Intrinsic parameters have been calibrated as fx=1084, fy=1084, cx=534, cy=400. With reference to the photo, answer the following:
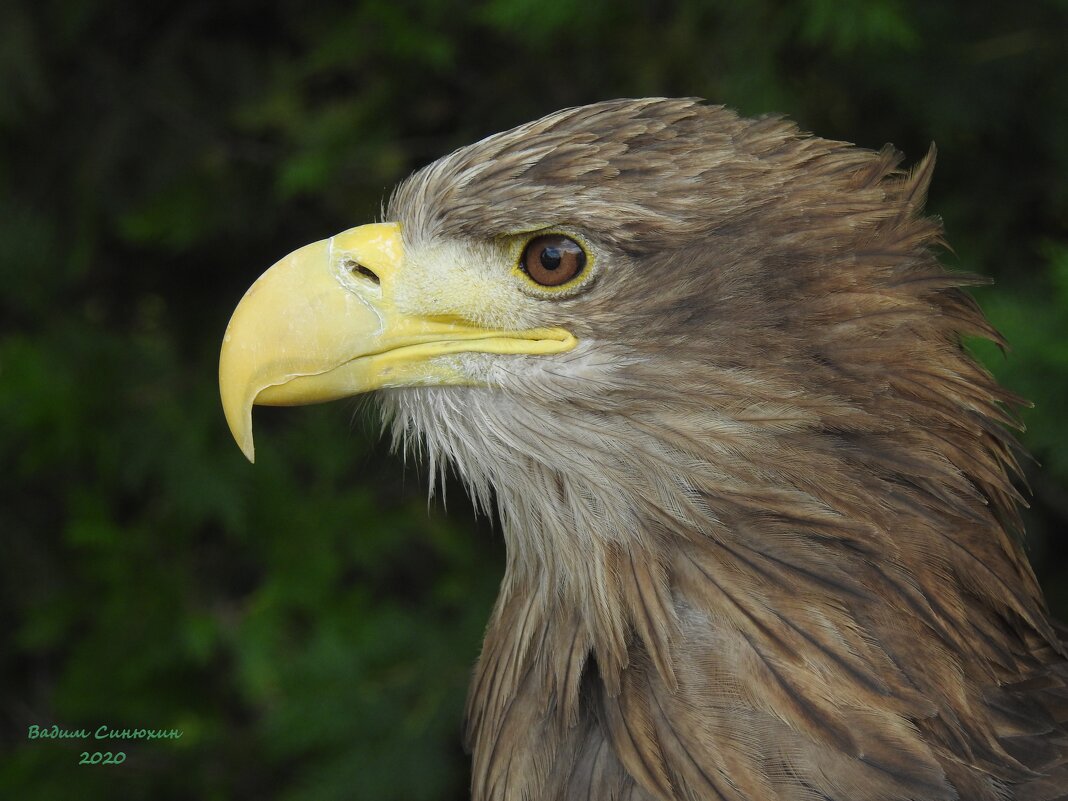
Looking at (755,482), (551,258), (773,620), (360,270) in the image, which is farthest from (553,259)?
(773,620)

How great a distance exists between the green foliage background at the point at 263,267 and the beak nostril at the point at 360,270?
1.04 m

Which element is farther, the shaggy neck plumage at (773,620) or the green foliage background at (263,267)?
the green foliage background at (263,267)

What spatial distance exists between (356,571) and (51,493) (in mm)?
1211

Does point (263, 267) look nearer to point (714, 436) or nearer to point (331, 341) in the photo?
point (331, 341)

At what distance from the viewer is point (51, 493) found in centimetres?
389

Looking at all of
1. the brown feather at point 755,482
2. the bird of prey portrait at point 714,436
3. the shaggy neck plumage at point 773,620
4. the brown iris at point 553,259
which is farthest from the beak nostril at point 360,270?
the shaggy neck plumage at point 773,620

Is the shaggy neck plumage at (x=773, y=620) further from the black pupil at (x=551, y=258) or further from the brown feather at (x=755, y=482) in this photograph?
the black pupil at (x=551, y=258)

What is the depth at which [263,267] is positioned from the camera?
150 inches

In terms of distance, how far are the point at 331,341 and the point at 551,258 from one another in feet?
A: 1.17

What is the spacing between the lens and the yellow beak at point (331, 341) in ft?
5.40

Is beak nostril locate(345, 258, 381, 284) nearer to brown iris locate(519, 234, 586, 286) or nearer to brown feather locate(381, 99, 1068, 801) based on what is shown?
brown feather locate(381, 99, 1068, 801)

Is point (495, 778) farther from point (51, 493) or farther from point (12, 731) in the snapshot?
point (12, 731)

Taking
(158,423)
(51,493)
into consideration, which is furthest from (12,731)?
(158,423)

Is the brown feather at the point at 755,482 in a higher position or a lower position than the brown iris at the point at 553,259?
lower
